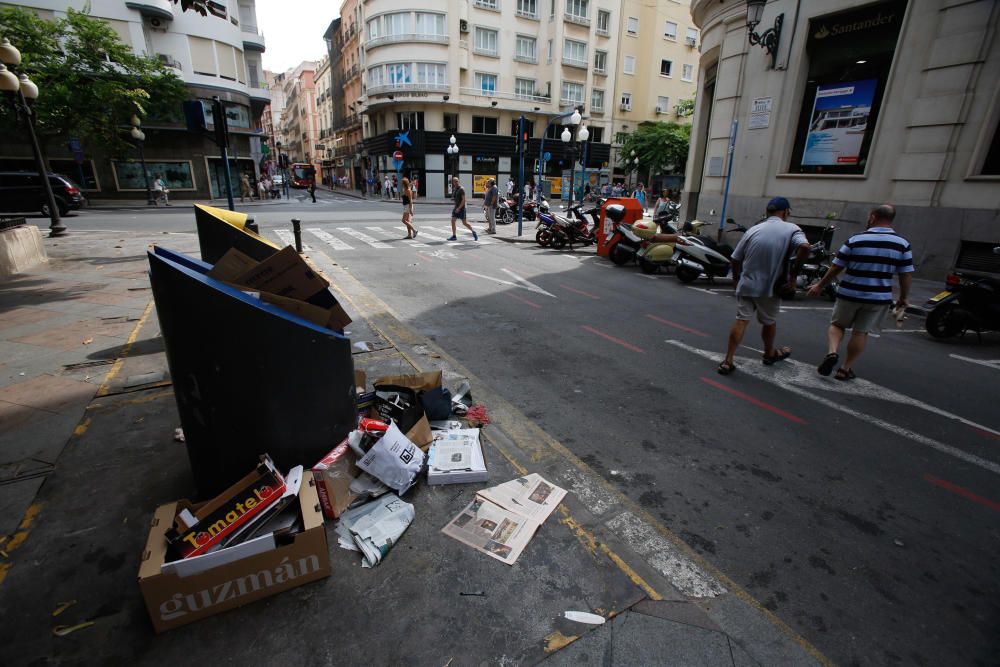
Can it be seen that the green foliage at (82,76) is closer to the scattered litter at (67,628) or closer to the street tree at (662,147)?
the scattered litter at (67,628)

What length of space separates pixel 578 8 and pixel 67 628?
164 feet

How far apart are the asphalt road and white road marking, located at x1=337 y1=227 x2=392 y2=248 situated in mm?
5974

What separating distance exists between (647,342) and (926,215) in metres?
8.67

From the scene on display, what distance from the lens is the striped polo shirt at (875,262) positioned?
5.00 metres

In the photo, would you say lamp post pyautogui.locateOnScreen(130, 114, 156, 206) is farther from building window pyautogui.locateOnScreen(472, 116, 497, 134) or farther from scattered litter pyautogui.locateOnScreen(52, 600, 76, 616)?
scattered litter pyautogui.locateOnScreen(52, 600, 76, 616)

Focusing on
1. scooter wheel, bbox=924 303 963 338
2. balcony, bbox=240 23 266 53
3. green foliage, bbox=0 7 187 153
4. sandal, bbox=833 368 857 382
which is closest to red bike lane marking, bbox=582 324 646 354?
sandal, bbox=833 368 857 382

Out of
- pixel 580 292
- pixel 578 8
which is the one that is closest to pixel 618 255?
pixel 580 292

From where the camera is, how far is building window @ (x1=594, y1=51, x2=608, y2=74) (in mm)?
43406

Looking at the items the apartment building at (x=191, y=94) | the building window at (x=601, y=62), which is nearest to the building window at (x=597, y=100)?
the building window at (x=601, y=62)

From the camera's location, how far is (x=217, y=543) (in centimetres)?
214

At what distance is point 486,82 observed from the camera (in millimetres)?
40219

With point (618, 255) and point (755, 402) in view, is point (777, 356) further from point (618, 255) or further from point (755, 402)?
point (618, 255)

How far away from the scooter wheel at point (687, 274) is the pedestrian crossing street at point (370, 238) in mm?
6570

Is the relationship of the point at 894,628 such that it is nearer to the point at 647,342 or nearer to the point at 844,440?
the point at 844,440
